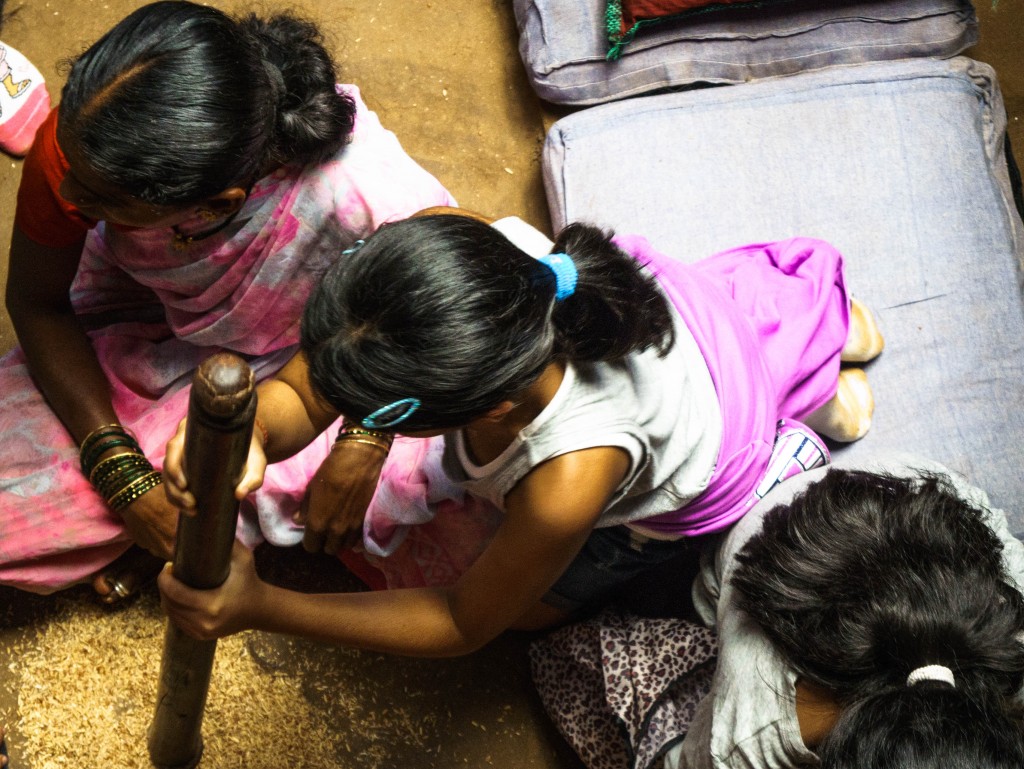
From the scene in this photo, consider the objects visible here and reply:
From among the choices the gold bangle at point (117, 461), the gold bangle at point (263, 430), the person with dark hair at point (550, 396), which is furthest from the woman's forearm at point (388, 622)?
the gold bangle at point (117, 461)

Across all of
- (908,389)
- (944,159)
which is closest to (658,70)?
(944,159)

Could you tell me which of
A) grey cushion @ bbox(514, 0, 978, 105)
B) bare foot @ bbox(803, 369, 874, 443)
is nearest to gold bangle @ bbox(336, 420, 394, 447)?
bare foot @ bbox(803, 369, 874, 443)

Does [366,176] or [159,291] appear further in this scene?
[159,291]

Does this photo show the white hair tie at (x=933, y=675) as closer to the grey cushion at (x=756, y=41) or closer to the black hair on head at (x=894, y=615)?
the black hair on head at (x=894, y=615)

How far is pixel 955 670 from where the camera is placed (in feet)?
3.74

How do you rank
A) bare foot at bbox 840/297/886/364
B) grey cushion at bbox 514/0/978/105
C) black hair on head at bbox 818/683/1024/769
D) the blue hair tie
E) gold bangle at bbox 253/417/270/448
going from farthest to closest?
grey cushion at bbox 514/0/978/105, bare foot at bbox 840/297/886/364, gold bangle at bbox 253/417/270/448, the blue hair tie, black hair on head at bbox 818/683/1024/769

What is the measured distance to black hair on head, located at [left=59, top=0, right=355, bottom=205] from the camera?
1.20 meters

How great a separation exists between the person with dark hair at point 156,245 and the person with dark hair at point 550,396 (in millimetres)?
244

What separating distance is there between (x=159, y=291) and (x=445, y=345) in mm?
773

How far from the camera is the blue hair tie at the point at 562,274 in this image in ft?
3.86

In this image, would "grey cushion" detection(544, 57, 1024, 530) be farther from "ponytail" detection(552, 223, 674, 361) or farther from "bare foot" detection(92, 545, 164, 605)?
"bare foot" detection(92, 545, 164, 605)

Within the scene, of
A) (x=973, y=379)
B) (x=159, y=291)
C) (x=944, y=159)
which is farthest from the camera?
(x=944, y=159)

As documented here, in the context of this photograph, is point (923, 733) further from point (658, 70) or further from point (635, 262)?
point (658, 70)

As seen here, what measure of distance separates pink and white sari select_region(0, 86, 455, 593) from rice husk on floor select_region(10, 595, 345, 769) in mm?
176
